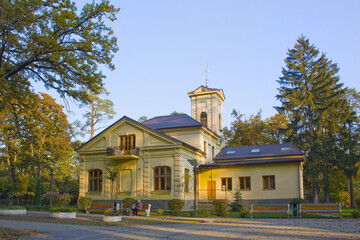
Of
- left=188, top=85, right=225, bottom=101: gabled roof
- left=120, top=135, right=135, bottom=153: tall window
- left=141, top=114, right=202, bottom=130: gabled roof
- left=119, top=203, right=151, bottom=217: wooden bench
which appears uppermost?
left=188, top=85, right=225, bottom=101: gabled roof

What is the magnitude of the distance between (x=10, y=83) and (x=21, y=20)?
9.62 ft

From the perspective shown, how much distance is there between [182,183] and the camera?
26609 mm

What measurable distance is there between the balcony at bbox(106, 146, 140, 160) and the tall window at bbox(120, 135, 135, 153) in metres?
0.45

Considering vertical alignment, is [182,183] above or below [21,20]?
below

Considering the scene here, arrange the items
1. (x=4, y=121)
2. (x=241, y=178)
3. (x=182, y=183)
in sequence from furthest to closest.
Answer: (x=4, y=121) → (x=241, y=178) → (x=182, y=183)

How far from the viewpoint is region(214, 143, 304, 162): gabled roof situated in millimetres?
31328

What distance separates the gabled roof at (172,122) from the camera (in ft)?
109

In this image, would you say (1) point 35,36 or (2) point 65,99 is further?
(2) point 65,99

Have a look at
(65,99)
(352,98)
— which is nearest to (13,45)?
(65,99)

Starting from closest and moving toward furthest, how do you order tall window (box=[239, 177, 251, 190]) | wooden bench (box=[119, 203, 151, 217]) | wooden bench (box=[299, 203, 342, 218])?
wooden bench (box=[299, 203, 342, 218]), wooden bench (box=[119, 203, 151, 217]), tall window (box=[239, 177, 251, 190])

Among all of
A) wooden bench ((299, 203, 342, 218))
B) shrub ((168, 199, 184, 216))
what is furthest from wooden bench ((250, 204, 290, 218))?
shrub ((168, 199, 184, 216))

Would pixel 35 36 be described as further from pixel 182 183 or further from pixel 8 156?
pixel 8 156

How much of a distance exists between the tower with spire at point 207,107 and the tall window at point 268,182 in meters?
10.1

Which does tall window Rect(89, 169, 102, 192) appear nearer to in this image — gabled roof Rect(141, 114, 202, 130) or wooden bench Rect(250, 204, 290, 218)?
gabled roof Rect(141, 114, 202, 130)
